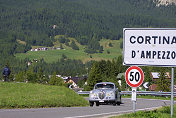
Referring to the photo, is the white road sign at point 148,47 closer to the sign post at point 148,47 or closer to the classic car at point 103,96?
the sign post at point 148,47

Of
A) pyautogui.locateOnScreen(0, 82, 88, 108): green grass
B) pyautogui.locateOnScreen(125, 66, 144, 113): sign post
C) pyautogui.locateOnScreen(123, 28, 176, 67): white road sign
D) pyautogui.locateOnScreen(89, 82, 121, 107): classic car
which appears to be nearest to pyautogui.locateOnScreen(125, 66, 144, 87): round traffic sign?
pyautogui.locateOnScreen(125, 66, 144, 113): sign post

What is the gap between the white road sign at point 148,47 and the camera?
50.2 feet

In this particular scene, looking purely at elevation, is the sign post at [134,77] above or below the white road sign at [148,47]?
below

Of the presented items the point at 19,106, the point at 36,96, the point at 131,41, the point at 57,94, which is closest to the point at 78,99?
the point at 57,94

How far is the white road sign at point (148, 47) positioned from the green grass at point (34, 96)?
7799 millimetres

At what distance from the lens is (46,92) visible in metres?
28.5

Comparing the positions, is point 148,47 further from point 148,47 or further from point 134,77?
point 134,77

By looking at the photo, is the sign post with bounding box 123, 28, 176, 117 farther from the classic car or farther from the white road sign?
the classic car

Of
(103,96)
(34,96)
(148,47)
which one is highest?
(148,47)

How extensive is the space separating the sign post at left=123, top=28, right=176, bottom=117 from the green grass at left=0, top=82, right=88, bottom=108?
779 centimetres

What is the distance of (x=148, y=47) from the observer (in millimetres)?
15383

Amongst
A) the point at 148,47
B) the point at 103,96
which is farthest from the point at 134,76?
the point at 103,96

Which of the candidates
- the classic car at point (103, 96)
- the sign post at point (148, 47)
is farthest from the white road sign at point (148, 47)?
the classic car at point (103, 96)

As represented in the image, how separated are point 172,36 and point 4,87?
14.9m
